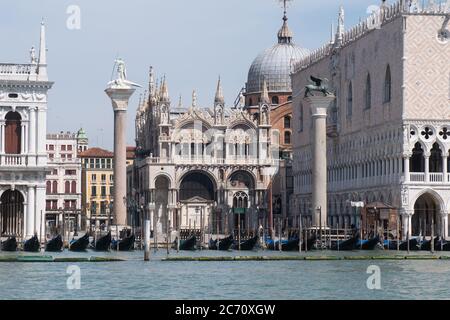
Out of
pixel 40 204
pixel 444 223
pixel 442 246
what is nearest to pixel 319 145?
pixel 444 223

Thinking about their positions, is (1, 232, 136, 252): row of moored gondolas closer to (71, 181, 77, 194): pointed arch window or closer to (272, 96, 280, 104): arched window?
(272, 96, 280, 104): arched window

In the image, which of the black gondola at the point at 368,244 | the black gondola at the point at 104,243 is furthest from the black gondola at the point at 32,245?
the black gondola at the point at 368,244

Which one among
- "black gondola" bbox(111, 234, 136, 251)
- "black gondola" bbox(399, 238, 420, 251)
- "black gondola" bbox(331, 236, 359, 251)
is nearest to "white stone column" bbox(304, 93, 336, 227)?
"black gondola" bbox(331, 236, 359, 251)

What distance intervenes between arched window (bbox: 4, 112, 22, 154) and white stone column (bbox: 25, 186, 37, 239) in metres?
1.60

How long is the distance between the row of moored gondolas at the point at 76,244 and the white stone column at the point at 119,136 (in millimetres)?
8117

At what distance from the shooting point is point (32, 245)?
5550cm

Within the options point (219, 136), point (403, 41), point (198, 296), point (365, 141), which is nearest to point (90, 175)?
point (219, 136)

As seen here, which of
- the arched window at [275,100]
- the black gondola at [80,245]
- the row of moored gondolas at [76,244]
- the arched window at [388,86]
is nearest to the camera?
the row of moored gondolas at [76,244]

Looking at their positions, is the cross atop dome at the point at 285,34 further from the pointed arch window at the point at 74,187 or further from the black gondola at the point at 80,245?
the black gondola at the point at 80,245

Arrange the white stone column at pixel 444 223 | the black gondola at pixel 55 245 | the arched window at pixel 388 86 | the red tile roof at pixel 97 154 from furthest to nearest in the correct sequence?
the red tile roof at pixel 97 154 < the arched window at pixel 388 86 < the white stone column at pixel 444 223 < the black gondola at pixel 55 245

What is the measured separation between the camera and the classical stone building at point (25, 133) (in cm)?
5606

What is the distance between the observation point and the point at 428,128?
6700 centimetres

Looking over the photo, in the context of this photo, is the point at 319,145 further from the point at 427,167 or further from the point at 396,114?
the point at 427,167
